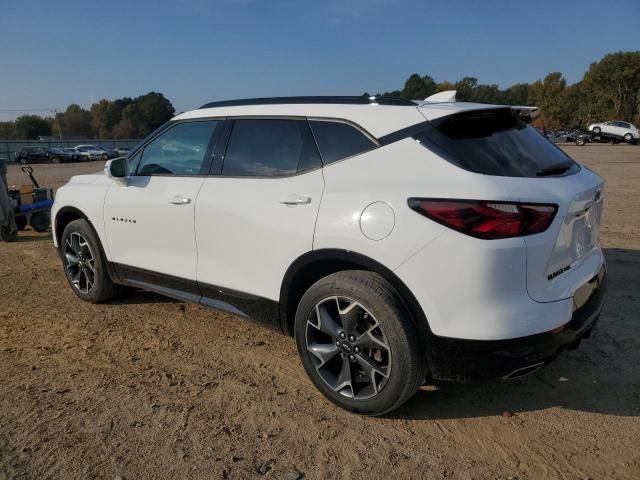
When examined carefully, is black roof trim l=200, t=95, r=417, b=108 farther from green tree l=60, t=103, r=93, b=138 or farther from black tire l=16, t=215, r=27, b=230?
green tree l=60, t=103, r=93, b=138

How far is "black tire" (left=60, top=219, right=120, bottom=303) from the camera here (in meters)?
4.71

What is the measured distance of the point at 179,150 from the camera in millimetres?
4094

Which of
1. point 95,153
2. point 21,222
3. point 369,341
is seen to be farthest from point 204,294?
point 95,153

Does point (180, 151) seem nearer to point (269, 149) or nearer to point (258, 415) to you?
point (269, 149)

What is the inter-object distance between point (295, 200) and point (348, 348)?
3.05 feet

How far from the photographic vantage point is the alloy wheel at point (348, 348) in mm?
2873

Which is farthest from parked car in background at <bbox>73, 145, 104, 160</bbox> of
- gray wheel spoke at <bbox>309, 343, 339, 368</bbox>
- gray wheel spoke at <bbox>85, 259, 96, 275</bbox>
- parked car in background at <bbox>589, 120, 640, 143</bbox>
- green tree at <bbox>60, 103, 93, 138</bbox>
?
green tree at <bbox>60, 103, 93, 138</bbox>

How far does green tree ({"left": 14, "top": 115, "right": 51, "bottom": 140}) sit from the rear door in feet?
336

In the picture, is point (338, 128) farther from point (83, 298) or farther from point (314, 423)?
point (83, 298)

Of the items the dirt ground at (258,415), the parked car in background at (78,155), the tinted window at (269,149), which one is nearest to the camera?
the dirt ground at (258,415)

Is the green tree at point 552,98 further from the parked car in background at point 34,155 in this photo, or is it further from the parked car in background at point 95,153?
the parked car in background at point 34,155

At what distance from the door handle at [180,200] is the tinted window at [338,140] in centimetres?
112

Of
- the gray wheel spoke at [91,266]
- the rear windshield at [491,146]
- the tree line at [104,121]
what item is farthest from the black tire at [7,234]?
the tree line at [104,121]

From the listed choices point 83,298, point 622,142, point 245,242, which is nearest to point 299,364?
point 245,242
